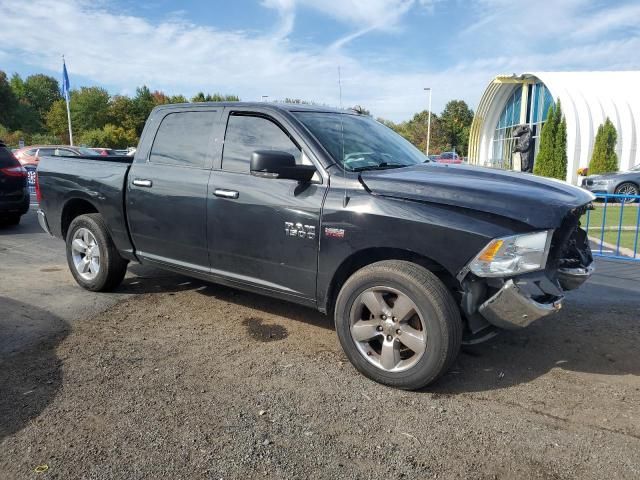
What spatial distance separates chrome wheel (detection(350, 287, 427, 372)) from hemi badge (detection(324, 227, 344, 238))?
0.43 meters

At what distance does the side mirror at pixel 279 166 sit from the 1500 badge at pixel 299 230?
34cm

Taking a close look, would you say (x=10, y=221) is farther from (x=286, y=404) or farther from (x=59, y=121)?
(x=59, y=121)

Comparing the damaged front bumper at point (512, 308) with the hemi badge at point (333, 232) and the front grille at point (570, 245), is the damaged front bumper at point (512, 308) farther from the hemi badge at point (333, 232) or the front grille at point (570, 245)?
the hemi badge at point (333, 232)

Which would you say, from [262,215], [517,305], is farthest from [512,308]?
[262,215]

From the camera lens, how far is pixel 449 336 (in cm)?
306

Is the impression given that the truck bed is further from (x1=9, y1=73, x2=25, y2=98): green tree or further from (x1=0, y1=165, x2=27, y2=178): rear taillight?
(x1=9, y1=73, x2=25, y2=98): green tree

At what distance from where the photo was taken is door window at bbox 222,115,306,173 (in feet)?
12.9

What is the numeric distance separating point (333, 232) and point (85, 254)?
10.7 feet

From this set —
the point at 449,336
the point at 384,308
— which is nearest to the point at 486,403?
the point at 449,336

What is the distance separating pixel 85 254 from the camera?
535cm

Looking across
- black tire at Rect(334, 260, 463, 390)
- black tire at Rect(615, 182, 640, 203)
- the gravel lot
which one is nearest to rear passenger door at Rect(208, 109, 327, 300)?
black tire at Rect(334, 260, 463, 390)

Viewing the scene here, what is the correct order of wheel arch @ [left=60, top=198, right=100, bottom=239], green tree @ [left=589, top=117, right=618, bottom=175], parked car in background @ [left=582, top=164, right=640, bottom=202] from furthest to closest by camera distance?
green tree @ [left=589, top=117, right=618, bottom=175], parked car in background @ [left=582, top=164, right=640, bottom=202], wheel arch @ [left=60, top=198, right=100, bottom=239]

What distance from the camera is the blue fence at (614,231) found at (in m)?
7.45

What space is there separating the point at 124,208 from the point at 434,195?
10.1 ft
